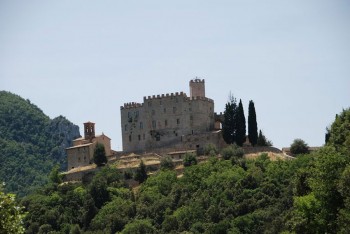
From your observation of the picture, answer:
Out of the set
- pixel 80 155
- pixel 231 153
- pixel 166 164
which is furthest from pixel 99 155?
pixel 231 153

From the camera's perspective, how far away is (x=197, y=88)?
116 metres

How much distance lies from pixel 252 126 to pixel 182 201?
12.2 m

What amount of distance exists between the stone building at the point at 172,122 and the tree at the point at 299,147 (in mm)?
8307

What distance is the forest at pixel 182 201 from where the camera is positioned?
9256 cm

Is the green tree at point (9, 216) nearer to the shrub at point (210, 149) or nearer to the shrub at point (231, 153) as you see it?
the shrub at point (231, 153)

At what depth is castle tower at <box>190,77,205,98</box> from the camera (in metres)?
116

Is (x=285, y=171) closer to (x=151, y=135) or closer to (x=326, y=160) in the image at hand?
(x=151, y=135)

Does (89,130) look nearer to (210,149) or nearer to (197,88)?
(197,88)

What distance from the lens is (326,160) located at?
197ft

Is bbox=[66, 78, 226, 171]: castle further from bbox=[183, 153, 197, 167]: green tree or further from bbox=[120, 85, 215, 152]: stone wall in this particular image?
bbox=[183, 153, 197, 167]: green tree

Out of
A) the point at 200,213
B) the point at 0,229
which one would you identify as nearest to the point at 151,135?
the point at 200,213

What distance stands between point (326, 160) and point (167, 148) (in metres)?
51.0

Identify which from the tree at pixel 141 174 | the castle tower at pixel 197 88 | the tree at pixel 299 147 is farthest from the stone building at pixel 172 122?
the tree at pixel 299 147

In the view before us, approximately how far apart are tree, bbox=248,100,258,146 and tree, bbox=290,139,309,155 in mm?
4215
